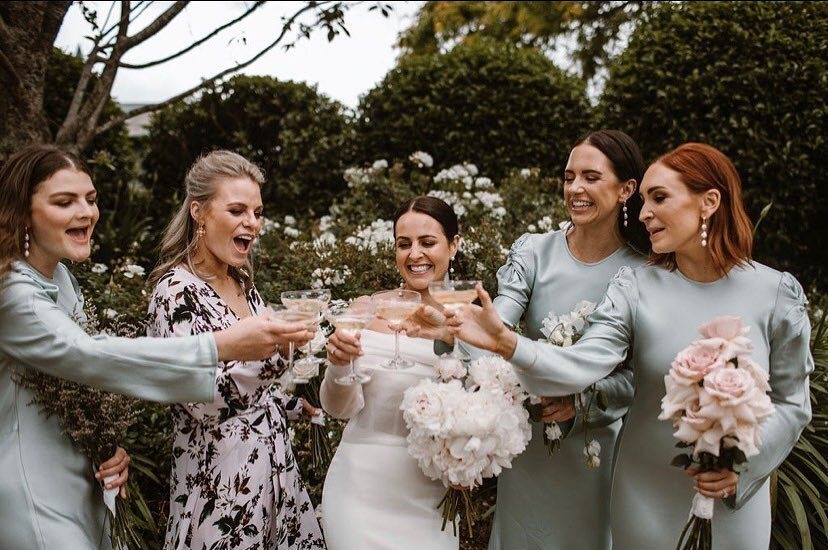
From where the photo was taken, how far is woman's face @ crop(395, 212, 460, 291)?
3273mm

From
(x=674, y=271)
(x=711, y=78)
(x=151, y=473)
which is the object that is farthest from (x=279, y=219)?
(x=674, y=271)

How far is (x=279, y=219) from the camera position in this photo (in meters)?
7.85

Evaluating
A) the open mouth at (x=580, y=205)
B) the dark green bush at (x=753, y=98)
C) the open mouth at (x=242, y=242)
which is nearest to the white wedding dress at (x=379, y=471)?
the open mouth at (x=242, y=242)

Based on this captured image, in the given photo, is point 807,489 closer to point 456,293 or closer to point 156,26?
point 456,293

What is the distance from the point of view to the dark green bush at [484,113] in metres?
8.05

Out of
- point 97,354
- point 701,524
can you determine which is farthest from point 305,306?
point 701,524

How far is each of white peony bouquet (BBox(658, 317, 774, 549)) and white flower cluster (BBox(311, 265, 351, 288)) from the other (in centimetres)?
327

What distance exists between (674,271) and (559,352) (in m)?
0.70

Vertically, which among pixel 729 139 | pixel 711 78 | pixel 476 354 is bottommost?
pixel 476 354

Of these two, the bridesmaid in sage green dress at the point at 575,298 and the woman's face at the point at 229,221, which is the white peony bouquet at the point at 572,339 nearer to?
the bridesmaid in sage green dress at the point at 575,298

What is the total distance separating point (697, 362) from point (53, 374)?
2170 millimetres

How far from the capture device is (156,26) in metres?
5.27

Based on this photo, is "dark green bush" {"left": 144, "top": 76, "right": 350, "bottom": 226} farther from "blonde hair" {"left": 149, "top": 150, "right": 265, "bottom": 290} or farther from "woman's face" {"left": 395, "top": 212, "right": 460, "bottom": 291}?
"woman's face" {"left": 395, "top": 212, "right": 460, "bottom": 291}

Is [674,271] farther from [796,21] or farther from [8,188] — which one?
[796,21]
